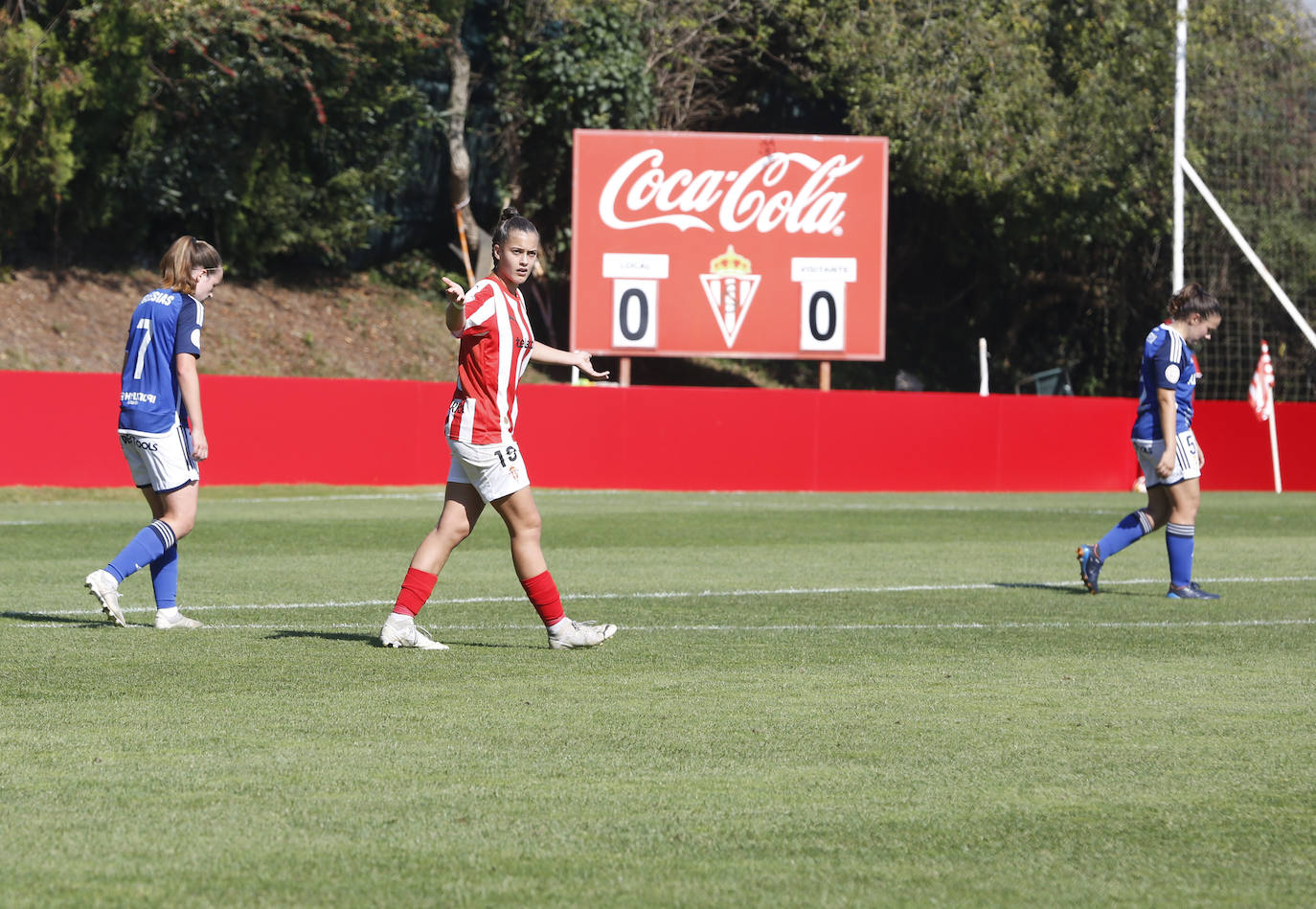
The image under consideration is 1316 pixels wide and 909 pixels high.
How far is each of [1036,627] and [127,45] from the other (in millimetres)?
23425

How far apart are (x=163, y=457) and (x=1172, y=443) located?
556 centimetres

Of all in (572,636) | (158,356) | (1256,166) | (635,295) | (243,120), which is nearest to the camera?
(572,636)

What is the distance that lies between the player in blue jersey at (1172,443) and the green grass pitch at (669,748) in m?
0.31

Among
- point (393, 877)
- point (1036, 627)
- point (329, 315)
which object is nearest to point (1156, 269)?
point (329, 315)

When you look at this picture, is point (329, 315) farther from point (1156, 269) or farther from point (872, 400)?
point (1156, 269)

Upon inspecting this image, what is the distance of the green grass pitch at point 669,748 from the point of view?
362 cm

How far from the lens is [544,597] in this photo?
7.17 meters

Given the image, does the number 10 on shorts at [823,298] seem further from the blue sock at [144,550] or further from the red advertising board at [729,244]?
the blue sock at [144,550]

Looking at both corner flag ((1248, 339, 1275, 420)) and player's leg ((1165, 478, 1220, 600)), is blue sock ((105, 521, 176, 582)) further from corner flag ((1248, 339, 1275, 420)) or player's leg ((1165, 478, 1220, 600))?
corner flag ((1248, 339, 1275, 420))

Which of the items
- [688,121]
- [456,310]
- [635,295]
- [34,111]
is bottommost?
[456,310]

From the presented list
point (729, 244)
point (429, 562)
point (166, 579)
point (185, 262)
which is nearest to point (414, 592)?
point (429, 562)

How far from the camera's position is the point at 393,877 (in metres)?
3.57

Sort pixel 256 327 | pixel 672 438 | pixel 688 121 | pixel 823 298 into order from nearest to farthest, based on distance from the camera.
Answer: pixel 672 438 < pixel 823 298 < pixel 256 327 < pixel 688 121

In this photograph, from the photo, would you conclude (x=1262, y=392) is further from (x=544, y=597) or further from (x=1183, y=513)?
(x=544, y=597)
